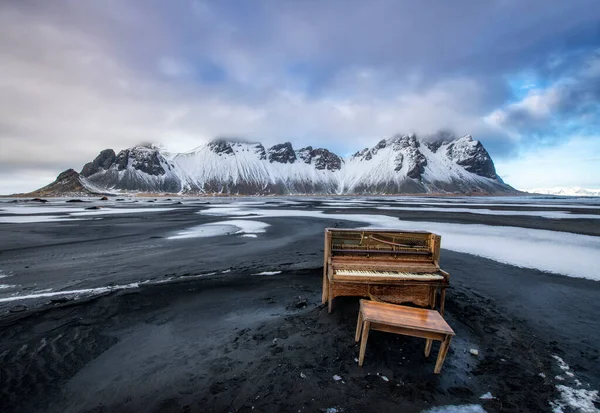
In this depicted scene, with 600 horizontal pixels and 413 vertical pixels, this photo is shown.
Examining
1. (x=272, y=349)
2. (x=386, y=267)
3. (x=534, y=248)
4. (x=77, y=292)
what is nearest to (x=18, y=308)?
(x=77, y=292)

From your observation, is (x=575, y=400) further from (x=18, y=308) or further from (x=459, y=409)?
(x=18, y=308)

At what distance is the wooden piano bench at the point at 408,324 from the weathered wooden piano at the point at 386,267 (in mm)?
1058

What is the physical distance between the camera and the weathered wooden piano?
6.06m

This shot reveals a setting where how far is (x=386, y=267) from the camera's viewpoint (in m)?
6.50

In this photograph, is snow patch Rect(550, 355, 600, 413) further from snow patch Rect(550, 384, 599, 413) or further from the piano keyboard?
the piano keyboard

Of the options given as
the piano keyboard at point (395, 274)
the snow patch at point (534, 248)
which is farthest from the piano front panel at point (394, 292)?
the snow patch at point (534, 248)

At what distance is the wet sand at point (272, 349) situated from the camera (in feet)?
14.4

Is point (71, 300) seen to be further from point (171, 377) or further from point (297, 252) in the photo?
point (297, 252)

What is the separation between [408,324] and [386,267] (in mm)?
2040

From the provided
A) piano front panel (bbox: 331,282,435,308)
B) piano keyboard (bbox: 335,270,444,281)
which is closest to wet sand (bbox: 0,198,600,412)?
piano front panel (bbox: 331,282,435,308)

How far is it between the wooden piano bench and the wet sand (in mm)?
733

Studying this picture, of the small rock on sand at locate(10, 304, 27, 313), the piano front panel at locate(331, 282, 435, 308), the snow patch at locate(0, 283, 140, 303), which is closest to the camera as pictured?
the piano front panel at locate(331, 282, 435, 308)

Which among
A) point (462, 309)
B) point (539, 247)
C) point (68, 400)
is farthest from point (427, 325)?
point (539, 247)

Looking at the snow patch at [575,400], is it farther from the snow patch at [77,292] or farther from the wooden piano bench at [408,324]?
the snow patch at [77,292]
